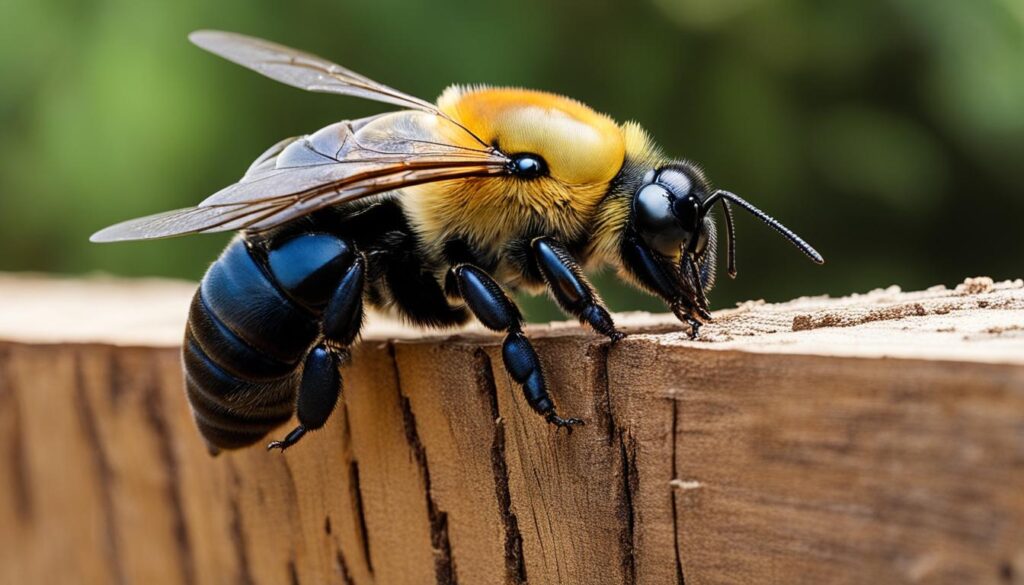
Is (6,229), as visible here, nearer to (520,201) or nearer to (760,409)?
(520,201)

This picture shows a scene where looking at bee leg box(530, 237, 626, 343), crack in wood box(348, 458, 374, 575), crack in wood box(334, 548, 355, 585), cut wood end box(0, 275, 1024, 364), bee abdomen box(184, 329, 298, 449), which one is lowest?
crack in wood box(334, 548, 355, 585)

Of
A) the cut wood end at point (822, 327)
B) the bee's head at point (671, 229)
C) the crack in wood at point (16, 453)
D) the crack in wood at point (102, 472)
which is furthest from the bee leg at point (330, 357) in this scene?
the crack in wood at point (16, 453)

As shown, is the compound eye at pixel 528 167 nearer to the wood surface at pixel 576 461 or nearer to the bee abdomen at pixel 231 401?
the wood surface at pixel 576 461

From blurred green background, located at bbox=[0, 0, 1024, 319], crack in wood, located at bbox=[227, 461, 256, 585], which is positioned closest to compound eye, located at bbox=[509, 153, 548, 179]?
crack in wood, located at bbox=[227, 461, 256, 585]

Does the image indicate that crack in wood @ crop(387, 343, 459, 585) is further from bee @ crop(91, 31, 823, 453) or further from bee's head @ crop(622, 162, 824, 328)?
bee's head @ crop(622, 162, 824, 328)

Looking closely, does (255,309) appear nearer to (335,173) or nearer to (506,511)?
(335,173)

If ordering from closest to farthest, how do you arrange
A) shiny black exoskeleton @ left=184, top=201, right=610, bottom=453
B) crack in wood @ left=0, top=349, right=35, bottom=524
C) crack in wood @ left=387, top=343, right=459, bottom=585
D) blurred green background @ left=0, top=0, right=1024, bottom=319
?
crack in wood @ left=387, top=343, right=459, bottom=585
shiny black exoskeleton @ left=184, top=201, right=610, bottom=453
crack in wood @ left=0, top=349, right=35, bottom=524
blurred green background @ left=0, top=0, right=1024, bottom=319

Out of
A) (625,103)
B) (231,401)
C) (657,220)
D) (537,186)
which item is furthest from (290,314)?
(625,103)
